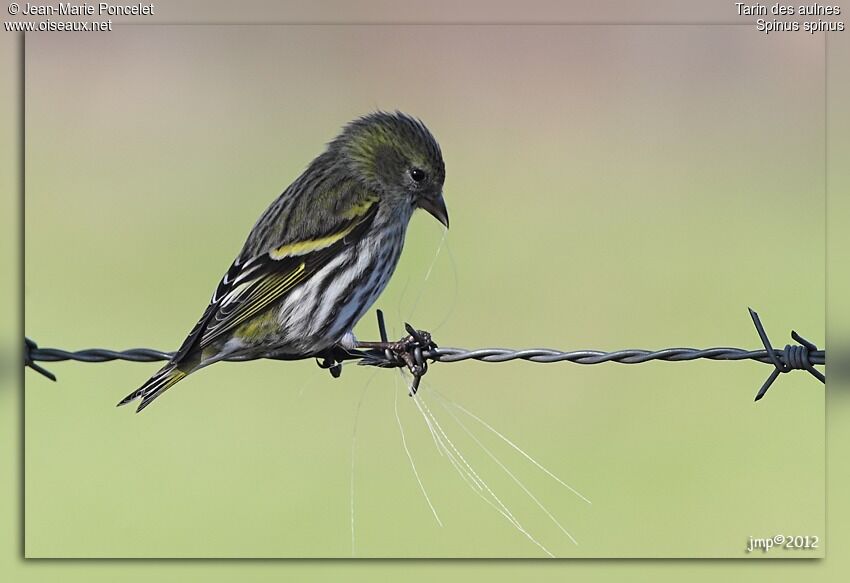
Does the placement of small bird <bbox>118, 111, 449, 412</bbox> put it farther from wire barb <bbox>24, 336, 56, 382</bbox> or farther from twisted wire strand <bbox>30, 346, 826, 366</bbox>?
wire barb <bbox>24, 336, 56, 382</bbox>

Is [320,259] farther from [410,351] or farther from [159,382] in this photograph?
[159,382]

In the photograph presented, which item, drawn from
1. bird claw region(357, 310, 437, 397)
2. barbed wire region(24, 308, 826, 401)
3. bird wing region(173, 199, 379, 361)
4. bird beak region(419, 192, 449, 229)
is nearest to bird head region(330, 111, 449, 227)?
bird beak region(419, 192, 449, 229)

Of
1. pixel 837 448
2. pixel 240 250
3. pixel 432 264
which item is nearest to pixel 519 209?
pixel 432 264

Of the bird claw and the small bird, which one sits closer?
the bird claw

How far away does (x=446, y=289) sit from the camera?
6.68 metres

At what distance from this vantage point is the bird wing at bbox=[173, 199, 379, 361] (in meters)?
5.80

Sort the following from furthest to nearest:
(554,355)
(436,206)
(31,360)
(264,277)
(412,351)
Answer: (436,206) → (31,360) → (264,277) → (412,351) → (554,355)

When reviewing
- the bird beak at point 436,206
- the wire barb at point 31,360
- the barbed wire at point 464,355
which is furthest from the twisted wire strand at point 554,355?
the bird beak at point 436,206

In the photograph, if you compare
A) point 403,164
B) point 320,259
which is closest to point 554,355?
point 320,259

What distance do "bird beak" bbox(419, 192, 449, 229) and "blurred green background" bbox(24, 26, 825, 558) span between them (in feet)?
0.45

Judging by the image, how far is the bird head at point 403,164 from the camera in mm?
6451

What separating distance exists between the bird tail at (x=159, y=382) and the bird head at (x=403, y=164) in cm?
142

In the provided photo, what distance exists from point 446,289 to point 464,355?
4.10 feet

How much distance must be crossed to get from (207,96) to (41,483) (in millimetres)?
2132
